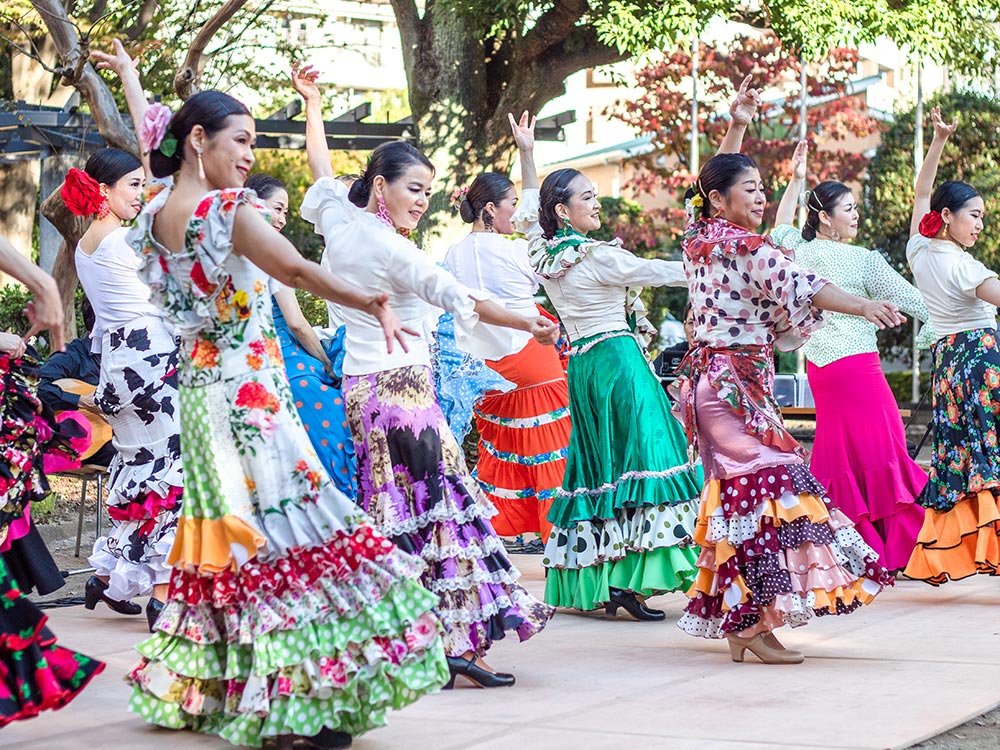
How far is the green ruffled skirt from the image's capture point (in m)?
6.57

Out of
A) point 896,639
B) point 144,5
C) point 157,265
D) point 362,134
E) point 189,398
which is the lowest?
point 896,639

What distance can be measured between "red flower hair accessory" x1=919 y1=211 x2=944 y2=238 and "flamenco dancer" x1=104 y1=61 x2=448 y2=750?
14.0ft

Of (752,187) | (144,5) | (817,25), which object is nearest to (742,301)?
(752,187)

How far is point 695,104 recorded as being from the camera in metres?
25.5

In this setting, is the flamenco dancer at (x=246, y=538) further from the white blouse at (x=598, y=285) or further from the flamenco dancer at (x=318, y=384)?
the white blouse at (x=598, y=285)

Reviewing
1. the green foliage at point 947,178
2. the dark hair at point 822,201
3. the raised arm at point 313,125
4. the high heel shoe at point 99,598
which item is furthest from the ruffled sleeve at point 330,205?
the green foliage at point 947,178

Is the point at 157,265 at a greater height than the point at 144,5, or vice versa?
the point at 144,5

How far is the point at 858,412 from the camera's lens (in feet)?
25.1

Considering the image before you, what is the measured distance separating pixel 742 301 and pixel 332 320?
181 centimetres

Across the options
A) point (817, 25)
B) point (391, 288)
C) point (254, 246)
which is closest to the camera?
point (254, 246)

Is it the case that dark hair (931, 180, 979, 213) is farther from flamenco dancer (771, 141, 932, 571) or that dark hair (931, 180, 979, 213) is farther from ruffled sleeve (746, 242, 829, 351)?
ruffled sleeve (746, 242, 829, 351)

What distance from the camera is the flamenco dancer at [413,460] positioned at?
16.4ft

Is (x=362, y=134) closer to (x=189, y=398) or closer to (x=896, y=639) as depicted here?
(x=896, y=639)

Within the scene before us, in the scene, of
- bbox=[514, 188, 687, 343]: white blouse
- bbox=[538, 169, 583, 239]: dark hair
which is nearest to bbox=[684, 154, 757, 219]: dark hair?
bbox=[514, 188, 687, 343]: white blouse
